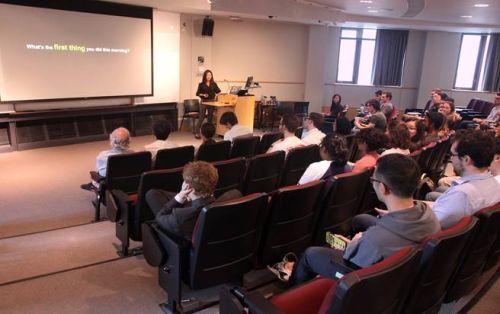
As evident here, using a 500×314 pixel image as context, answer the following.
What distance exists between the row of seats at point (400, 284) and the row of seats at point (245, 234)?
18.7 inches

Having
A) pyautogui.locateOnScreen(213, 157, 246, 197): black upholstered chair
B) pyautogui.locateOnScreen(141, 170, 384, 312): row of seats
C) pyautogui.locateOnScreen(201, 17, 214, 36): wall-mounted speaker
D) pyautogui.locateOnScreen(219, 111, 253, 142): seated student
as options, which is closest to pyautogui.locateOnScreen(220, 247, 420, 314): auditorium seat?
pyautogui.locateOnScreen(141, 170, 384, 312): row of seats

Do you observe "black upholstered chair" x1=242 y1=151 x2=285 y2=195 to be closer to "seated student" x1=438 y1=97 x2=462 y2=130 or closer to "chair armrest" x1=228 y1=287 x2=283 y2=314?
"chair armrest" x1=228 y1=287 x2=283 y2=314

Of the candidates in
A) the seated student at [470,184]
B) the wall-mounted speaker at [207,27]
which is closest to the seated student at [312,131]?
the seated student at [470,184]

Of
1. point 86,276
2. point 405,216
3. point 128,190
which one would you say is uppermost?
point 405,216

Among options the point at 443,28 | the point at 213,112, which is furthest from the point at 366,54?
the point at 213,112

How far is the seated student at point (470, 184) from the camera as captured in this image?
93.2 inches

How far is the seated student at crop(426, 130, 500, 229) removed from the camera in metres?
2.37

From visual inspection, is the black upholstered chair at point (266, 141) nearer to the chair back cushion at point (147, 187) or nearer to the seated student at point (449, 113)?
the chair back cushion at point (147, 187)

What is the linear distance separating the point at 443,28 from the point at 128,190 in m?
10.7

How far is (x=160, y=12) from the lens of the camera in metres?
8.74

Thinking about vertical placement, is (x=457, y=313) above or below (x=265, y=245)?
below

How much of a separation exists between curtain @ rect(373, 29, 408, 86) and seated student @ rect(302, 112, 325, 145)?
7.91 m

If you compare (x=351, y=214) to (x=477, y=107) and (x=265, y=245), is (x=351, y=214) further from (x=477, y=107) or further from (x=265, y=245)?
(x=477, y=107)

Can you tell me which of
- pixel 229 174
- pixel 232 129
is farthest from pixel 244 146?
pixel 229 174
